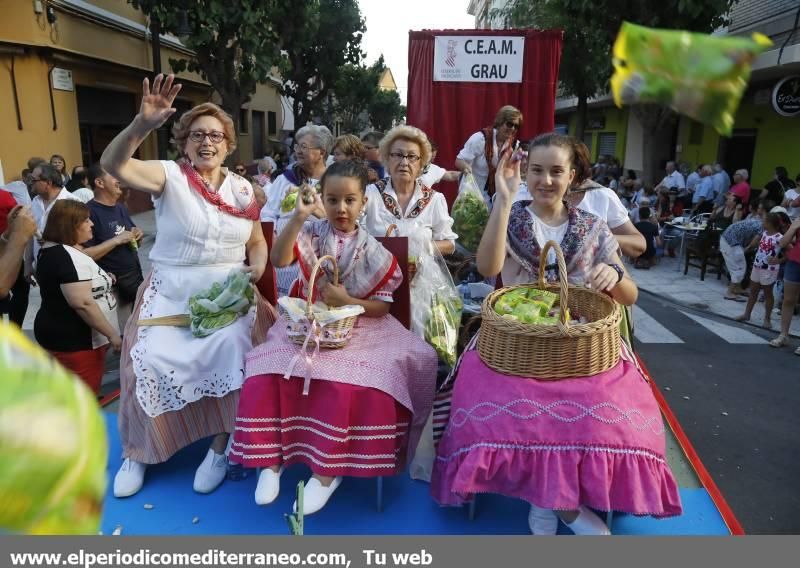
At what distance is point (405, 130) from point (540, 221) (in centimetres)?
120

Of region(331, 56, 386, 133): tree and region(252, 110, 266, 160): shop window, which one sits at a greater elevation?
region(331, 56, 386, 133): tree

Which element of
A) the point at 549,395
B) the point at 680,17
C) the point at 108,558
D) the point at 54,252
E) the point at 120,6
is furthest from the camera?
the point at 120,6

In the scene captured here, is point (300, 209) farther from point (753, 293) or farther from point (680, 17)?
point (680, 17)

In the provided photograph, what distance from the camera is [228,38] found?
1127 centimetres

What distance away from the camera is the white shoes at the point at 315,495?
2.33 metres

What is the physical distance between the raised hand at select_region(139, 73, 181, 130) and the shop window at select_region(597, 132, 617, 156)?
82.7 feet

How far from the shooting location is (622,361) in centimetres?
236

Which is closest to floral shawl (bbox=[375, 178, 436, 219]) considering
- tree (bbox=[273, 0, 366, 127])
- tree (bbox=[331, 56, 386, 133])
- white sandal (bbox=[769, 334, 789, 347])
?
white sandal (bbox=[769, 334, 789, 347])

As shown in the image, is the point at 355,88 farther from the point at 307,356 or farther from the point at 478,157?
the point at 307,356

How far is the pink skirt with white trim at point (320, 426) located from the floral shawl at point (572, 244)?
2.98 feet

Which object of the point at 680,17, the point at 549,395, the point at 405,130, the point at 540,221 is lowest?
the point at 549,395

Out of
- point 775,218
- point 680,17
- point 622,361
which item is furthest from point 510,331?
point 680,17

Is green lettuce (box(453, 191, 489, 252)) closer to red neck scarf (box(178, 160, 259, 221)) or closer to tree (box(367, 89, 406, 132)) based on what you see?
red neck scarf (box(178, 160, 259, 221))

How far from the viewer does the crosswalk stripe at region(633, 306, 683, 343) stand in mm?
6364
